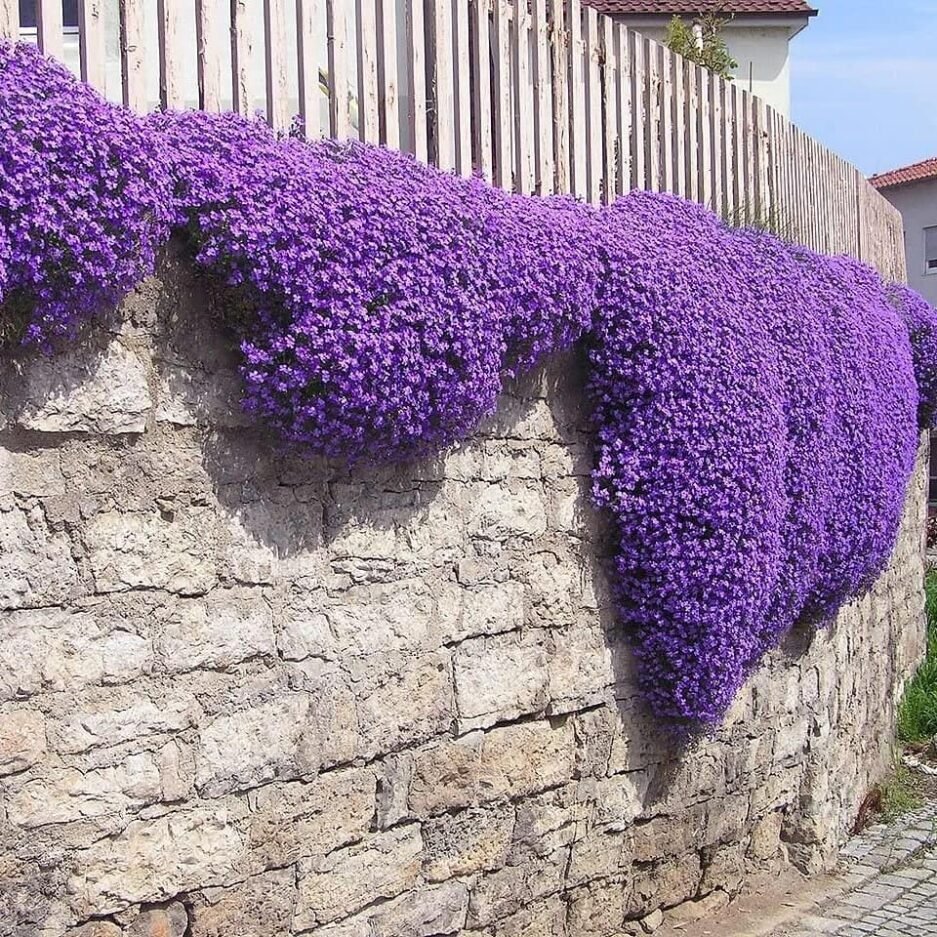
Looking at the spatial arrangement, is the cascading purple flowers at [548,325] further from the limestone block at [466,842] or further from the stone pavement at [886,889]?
the stone pavement at [886,889]

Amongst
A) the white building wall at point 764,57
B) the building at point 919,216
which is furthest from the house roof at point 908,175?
the white building wall at point 764,57

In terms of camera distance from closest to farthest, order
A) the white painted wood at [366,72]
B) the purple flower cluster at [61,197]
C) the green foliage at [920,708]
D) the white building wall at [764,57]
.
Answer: the purple flower cluster at [61,197] < the white painted wood at [366,72] < the green foliage at [920,708] < the white building wall at [764,57]

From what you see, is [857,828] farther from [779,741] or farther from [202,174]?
[202,174]

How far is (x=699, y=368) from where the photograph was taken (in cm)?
483

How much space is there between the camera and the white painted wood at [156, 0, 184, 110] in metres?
3.38

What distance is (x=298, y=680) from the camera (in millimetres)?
3545

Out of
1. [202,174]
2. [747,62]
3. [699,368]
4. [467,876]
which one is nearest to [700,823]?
[467,876]

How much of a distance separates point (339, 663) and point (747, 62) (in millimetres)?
19730

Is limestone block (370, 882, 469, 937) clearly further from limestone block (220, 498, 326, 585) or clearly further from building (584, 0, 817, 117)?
building (584, 0, 817, 117)

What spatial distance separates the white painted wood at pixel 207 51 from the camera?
3.47 metres

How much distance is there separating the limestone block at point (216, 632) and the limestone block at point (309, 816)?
1.25 ft

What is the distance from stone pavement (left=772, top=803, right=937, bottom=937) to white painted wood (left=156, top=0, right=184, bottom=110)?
4.11 meters

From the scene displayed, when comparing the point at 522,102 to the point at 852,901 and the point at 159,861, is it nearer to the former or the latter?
the point at 159,861

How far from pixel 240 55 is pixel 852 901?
463cm
